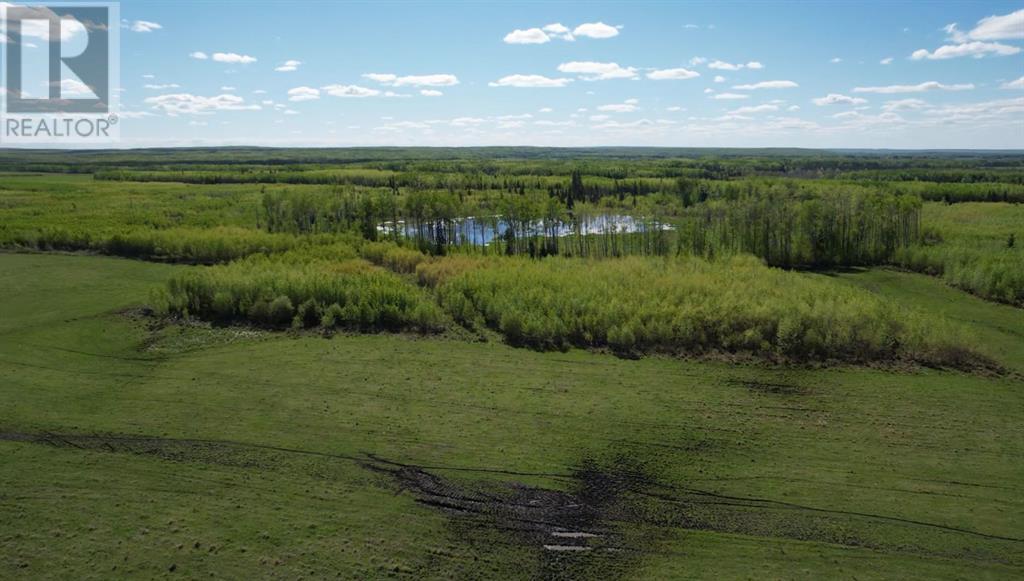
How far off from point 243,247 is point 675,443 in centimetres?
4670

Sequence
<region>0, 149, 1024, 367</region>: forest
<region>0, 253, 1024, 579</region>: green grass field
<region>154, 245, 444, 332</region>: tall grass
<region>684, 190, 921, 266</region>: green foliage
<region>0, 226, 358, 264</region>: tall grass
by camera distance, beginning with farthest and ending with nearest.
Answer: <region>684, 190, 921, 266</region>: green foliage < <region>0, 226, 358, 264</region>: tall grass < <region>154, 245, 444, 332</region>: tall grass < <region>0, 149, 1024, 367</region>: forest < <region>0, 253, 1024, 579</region>: green grass field

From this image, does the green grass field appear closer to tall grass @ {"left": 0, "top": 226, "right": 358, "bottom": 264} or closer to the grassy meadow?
the grassy meadow

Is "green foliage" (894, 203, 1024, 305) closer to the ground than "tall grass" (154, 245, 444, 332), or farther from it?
farther from it

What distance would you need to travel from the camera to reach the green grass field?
14.9 metres

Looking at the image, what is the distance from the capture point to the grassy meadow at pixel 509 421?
15250 mm

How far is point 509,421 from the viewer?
861 inches

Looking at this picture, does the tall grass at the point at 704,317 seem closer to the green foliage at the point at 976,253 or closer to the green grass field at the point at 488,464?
the green grass field at the point at 488,464

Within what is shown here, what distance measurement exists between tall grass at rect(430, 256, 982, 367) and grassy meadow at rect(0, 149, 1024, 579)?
0.15 m

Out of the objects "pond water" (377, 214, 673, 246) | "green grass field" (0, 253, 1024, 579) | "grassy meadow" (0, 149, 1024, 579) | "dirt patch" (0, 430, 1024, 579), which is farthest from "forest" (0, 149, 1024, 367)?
"dirt patch" (0, 430, 1024, 579)

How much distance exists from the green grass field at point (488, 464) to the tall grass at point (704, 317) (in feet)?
5.46

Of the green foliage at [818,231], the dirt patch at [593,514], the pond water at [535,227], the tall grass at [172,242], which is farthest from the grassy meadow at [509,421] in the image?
the pond water at [535,227]

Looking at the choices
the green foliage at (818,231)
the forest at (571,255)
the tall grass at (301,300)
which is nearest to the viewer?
the forest at (571,255)

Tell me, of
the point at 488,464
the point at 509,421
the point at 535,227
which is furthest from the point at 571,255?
the point at 488,464

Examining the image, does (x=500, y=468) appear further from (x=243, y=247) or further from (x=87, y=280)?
(x=243, y=247)
